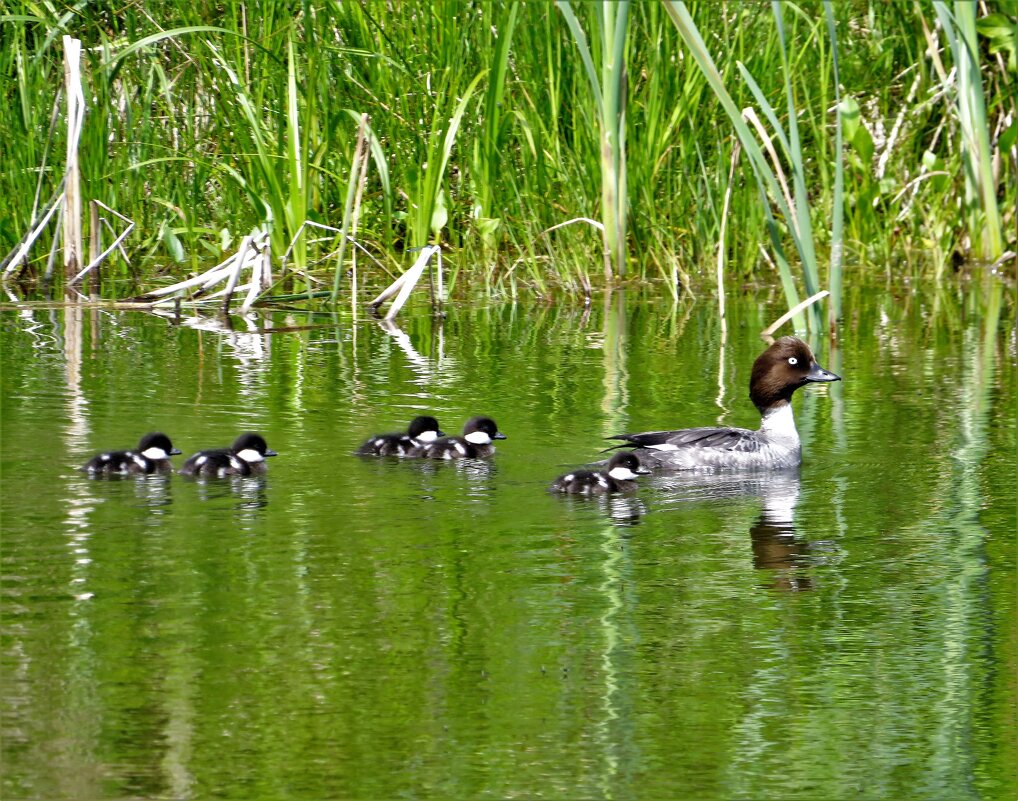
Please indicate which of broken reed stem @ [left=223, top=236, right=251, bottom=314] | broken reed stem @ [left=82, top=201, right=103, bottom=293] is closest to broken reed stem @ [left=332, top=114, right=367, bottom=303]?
broken reed stem @ [left=223, top=236, right=251, bottom=314]

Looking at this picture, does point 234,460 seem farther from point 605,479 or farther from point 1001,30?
point 1001,30

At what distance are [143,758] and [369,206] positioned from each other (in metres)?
8.48

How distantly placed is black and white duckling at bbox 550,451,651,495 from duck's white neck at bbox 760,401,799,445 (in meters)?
0.96

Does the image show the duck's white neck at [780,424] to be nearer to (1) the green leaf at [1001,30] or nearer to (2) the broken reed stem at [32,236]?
(2) the broken reed stem at [32,236]

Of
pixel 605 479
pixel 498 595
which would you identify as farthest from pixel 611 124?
pixel 498 595

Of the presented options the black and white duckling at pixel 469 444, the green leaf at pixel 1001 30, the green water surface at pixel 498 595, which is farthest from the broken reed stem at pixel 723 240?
the black and white duckling at pixel 469 444

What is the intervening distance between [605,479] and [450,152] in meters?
5.21

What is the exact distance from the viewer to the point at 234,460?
6809 millimetres

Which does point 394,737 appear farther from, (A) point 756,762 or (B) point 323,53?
(B) point 323,53

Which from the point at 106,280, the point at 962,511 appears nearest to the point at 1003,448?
the point at 962,511

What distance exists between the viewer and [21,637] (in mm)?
4773

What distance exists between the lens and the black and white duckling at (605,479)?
670cm

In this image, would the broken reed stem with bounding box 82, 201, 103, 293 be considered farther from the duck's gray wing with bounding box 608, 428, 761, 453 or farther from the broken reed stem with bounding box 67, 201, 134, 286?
the duck's gray wing with bounding box 608, 428, 761, 453

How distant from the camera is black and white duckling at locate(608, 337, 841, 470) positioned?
7238 millimetres
